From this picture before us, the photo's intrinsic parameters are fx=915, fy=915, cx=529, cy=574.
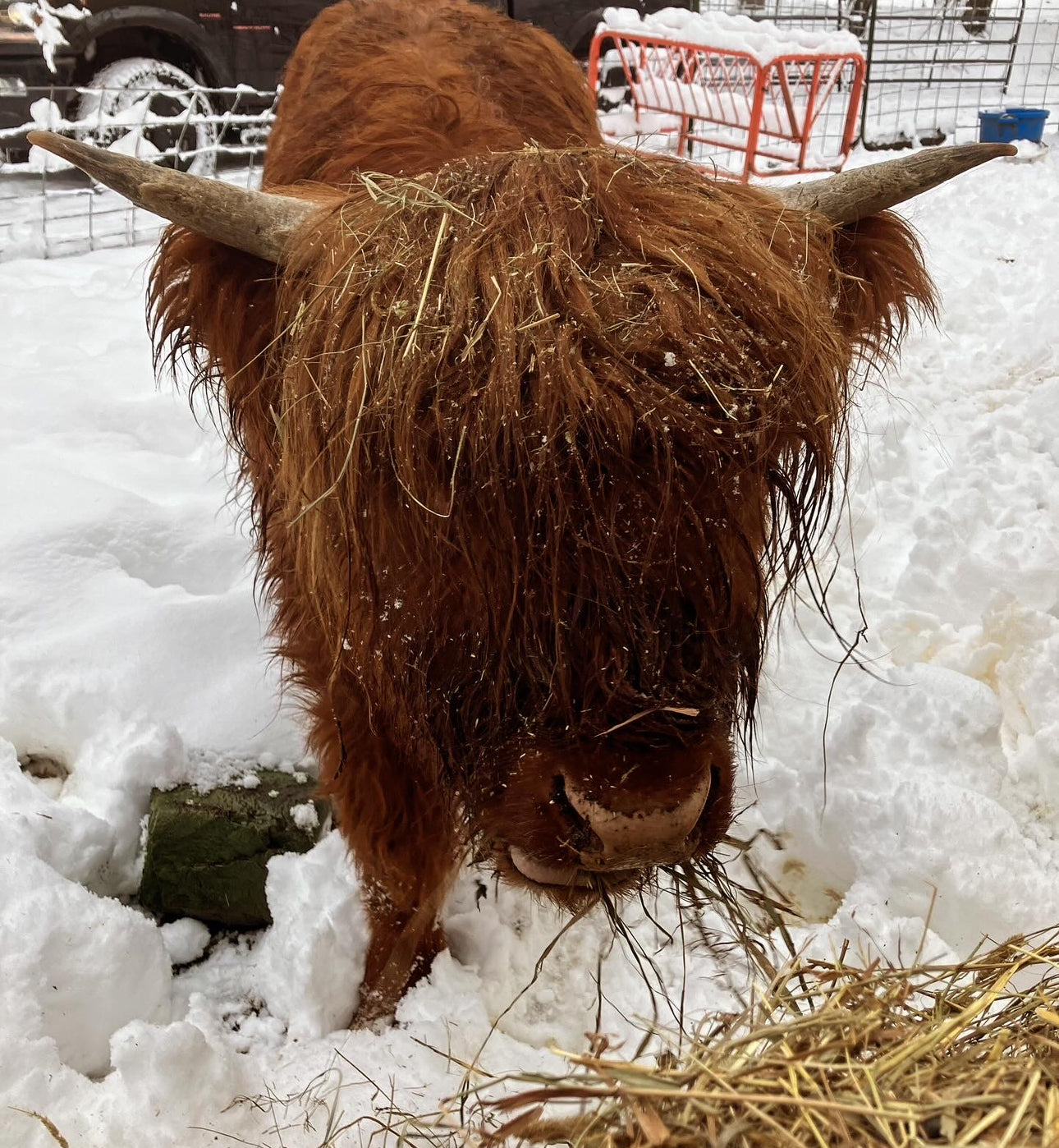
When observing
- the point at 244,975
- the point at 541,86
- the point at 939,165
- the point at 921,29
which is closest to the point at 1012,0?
the point at 921,29

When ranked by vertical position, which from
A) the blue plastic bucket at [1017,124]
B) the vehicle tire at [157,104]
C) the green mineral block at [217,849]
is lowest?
the green mineral block at [217,849]

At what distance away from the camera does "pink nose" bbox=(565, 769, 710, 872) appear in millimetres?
1501

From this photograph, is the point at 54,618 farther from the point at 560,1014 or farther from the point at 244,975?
the point at 560,1014

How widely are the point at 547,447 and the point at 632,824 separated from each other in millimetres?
630

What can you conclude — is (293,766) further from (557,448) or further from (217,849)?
(557,448)

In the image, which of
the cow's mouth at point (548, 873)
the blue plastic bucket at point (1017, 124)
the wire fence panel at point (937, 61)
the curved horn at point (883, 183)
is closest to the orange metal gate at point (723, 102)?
the wire fence panel at point (937, 61)

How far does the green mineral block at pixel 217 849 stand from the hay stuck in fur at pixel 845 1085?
148 cm

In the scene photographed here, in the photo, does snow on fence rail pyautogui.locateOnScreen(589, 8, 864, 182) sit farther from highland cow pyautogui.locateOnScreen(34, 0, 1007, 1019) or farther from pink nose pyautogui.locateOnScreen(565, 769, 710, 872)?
pink nose pyautogui.locateOnScreen(565, 769, 710, 872)

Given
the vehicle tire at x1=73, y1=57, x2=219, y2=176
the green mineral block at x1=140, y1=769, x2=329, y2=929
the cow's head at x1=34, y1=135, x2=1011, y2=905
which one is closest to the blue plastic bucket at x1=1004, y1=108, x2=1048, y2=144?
the vehicle tire at x1=73, y1=57, x2=219, y2=176

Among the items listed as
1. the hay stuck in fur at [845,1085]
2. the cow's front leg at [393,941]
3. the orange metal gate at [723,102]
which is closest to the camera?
the hay stuck in fur at [845,1085]

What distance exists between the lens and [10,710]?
8.77 feet

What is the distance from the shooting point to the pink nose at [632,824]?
150 cm

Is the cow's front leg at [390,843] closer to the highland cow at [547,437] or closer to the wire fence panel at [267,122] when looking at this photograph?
the highland cow at [547,437]

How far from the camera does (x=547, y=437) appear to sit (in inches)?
54.9
